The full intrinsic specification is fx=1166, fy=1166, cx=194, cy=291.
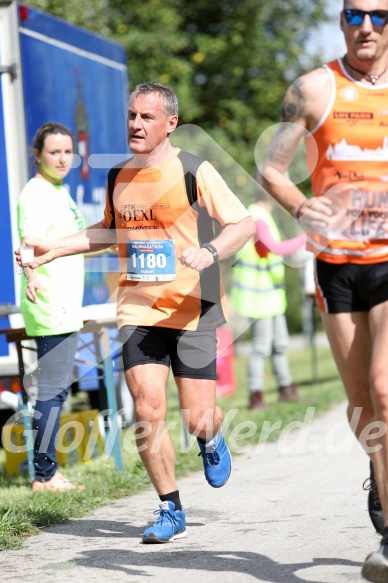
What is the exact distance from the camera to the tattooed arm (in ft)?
14.1

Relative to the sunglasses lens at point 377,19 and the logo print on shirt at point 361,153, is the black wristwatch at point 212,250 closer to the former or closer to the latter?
the logo print on shirt at point 361,153

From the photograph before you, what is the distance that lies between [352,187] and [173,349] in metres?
1.49

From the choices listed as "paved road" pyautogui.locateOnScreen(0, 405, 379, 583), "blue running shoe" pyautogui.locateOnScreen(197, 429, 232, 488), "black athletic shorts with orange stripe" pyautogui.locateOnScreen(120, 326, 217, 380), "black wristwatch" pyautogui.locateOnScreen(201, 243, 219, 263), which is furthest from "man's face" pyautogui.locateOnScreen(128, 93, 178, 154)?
"paved road" pyautogui.locateOnScreen(0, 405, 379, 583)

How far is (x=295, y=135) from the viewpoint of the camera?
14.4 feet

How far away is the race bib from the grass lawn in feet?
4.59

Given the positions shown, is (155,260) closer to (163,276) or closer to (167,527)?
(163,276)

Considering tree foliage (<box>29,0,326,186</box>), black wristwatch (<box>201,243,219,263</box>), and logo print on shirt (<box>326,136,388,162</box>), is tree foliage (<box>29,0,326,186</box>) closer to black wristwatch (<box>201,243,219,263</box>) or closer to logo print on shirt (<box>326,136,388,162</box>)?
black wristwatch (<box>201,243,219,263</box>)

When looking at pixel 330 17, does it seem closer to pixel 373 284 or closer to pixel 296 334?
pixel 296 334

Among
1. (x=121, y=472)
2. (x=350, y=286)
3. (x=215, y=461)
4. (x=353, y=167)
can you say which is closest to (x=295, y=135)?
(x=353, y=167)

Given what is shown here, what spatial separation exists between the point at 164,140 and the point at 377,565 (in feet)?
7.47

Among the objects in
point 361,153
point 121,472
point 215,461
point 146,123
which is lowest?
point 121,472

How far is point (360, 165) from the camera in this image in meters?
4.32

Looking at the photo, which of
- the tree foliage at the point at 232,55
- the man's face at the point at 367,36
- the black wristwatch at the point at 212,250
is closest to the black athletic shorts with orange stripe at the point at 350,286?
the black wristwatch at the point at 212,250

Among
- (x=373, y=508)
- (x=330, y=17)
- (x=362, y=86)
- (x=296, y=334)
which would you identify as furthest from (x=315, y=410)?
(x=330, y=17)
